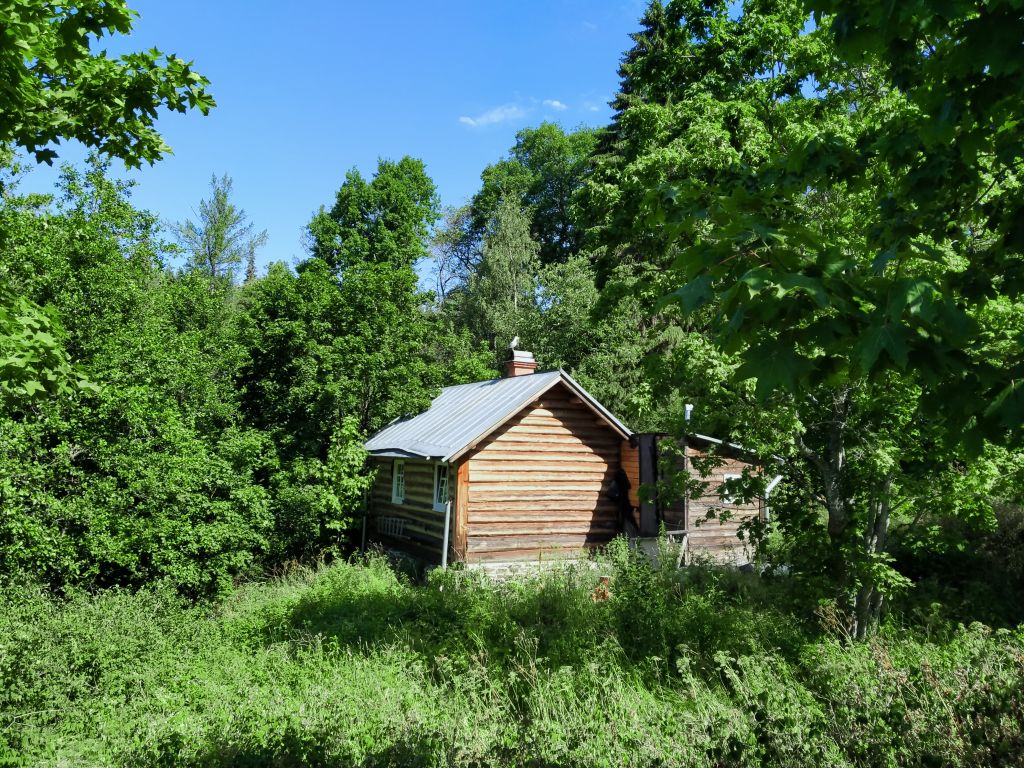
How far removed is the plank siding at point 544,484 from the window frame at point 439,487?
51cm

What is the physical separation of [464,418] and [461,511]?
2.67m

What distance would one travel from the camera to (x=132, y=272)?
1466cm

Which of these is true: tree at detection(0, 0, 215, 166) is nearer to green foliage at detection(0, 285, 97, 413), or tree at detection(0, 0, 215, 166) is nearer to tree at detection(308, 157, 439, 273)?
green foliage at detection(0, 285, 97, 413)

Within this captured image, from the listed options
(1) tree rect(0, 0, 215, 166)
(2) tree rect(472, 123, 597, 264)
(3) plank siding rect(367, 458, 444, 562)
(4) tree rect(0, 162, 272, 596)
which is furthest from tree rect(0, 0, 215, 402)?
(2) tree rect(472, 123, 597, 264)

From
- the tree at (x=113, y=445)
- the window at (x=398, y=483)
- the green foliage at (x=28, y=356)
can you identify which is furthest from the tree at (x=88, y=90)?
the window at (x=398, y=483)

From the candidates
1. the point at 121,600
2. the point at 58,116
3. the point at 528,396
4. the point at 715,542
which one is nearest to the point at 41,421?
the point at 121,600

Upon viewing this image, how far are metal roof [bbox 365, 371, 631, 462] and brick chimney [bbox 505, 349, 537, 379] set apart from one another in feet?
2.42

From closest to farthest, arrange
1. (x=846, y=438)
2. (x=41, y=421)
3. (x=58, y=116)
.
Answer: (x=58, y=116) → (x=846, y=438) → (x=41, y=421)

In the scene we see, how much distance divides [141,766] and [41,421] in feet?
27.7

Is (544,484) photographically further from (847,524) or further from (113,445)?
(113,445)

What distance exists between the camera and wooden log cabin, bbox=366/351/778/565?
1600 centimetres

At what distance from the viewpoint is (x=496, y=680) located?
762 centimetres

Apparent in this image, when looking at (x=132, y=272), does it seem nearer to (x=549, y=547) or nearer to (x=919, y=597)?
(x=549, y=547)

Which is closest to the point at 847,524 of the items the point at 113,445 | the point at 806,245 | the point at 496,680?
the point at 496,680
